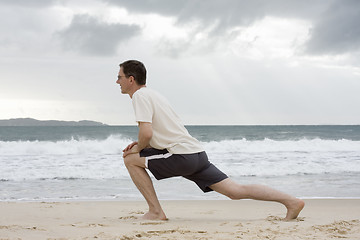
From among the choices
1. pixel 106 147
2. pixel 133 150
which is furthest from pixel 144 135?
pixel 106 147

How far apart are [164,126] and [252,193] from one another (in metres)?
1.00

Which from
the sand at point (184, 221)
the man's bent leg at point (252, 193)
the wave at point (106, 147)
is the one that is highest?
the wave at point (106, 147)

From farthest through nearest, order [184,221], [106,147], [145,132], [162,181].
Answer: [106,147], [162,181], [184,221], [145,132]

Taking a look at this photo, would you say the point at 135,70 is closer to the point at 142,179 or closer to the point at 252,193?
the point at 142,179

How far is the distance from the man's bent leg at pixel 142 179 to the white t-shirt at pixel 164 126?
26 centimetres

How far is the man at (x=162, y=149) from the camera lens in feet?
12.1

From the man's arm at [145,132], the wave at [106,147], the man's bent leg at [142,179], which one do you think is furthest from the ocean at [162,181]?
the wave at [106,147]

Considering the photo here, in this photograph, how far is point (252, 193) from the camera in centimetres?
388

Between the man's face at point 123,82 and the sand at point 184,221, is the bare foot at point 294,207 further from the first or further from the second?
the man's face at point 123,82

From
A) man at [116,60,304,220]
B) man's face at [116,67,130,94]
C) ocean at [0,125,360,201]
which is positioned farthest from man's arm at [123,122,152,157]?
ocean at [0,125,360,201]

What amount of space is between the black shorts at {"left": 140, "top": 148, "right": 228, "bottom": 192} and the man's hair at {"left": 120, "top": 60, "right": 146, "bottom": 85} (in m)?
0.63

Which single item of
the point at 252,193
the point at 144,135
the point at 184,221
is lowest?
the point at 184,221

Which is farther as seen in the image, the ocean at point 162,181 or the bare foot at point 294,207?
the ocean at point 162,181

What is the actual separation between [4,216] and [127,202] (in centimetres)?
168
